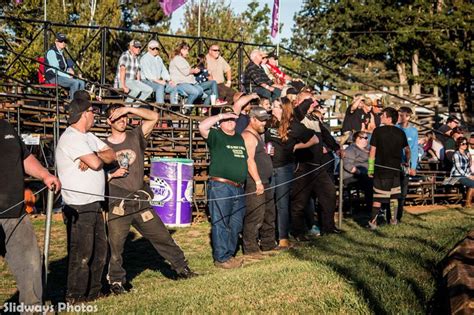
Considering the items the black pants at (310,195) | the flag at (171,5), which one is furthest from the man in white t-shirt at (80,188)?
the flag at (171,5)

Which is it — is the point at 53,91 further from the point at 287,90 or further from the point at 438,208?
the point at 438,208

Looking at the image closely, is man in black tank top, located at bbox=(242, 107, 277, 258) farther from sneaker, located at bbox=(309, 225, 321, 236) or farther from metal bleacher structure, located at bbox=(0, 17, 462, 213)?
metal bleacher structure, located at bbox=(0, 17, 462, 213)

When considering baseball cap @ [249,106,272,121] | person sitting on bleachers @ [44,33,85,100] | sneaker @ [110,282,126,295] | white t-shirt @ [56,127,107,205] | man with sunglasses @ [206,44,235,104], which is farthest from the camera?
man with sunglasses @ [206,44,235,104]

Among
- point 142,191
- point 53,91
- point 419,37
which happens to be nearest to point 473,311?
point 142,191

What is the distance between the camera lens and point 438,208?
18.1 meters

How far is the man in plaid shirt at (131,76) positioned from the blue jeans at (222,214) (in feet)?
23.9

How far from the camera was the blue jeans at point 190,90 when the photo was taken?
18438 millimetres

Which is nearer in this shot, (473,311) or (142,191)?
(473,311)

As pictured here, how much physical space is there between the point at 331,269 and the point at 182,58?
36.7 ft

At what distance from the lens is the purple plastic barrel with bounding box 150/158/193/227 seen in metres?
14.4

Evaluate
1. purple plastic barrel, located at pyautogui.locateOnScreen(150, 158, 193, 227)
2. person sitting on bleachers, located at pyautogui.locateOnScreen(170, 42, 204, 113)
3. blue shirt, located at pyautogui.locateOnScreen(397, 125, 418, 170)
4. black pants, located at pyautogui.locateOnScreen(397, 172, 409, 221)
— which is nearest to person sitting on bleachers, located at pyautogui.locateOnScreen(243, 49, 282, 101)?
person sitting on bleachers, located at pyautogui.locateOnScreen(170, 42, 204, 113)

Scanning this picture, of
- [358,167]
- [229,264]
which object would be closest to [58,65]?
[358,167]

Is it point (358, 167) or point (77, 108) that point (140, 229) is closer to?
point (77, 108)

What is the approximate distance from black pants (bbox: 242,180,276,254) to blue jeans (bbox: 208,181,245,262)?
0.66m
